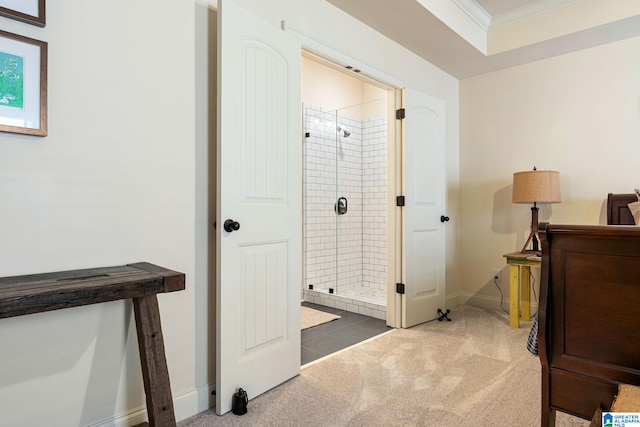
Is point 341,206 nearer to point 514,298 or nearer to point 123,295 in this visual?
point 514,298

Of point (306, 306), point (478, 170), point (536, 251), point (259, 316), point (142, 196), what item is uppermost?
point (478, 170)

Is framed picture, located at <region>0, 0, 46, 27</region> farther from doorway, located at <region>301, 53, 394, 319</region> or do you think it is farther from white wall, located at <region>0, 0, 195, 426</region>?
doorway, located at <region>301, 53, 394, 319</region>

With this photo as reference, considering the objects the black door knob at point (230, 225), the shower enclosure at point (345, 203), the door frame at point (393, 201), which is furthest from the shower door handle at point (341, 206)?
the black door knob at point (230, 225)

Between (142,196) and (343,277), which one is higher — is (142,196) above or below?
above

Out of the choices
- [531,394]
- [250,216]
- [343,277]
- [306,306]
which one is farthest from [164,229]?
[343,277]

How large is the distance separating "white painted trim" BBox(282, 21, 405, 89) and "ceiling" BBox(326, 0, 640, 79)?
1.07 feet

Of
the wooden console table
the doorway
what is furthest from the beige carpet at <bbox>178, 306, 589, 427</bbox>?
the doorway

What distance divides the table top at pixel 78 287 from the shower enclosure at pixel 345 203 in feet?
8.94

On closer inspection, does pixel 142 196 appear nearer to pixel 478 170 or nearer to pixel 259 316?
pixel 259 316

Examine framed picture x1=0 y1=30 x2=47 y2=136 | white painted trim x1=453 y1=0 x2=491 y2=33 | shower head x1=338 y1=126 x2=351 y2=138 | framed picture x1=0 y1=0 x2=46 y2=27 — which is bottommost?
framed picture x1=0 y1=30 x2=47 y2=136

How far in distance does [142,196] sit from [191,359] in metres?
0.86

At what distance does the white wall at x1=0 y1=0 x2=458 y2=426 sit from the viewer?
138cm

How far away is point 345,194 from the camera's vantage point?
456 cm

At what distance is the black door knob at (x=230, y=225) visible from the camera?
1866 millimetres
